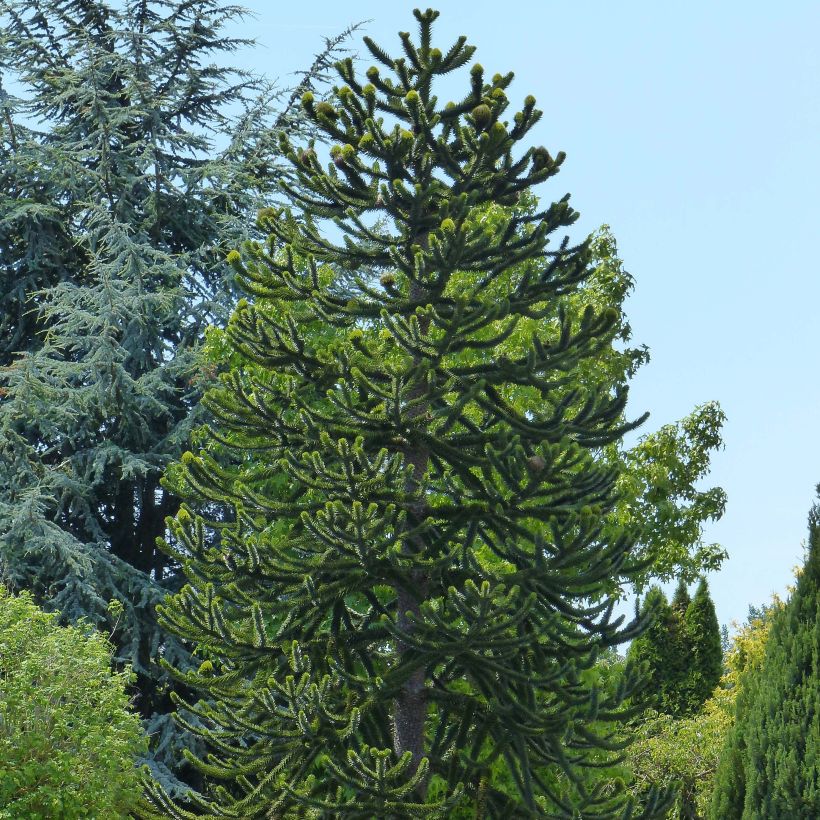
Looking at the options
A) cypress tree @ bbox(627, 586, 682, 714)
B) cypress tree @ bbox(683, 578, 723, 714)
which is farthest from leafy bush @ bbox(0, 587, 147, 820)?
cypress tree @ bbox(683, 578, 723, 714)

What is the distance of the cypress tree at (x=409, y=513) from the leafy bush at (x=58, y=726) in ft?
11.8

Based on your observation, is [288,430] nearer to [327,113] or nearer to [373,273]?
[327,113]

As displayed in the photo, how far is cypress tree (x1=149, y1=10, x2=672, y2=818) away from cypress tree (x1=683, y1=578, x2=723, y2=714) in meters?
16.2

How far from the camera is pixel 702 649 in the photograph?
25438 mm

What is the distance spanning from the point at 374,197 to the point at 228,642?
165 inches

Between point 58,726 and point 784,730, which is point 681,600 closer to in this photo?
point 58,726

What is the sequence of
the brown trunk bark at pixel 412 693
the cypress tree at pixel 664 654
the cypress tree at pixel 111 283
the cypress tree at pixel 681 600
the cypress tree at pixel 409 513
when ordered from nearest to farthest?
A: the cypress tree at pixel 409 513 < the brown trunk bark at pixel 412 693 < the cypress tree at pixel 111 283 < the cypress tree at pixel 664 654 < the cypress tree at pixel 681 600

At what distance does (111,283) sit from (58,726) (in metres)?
9.77

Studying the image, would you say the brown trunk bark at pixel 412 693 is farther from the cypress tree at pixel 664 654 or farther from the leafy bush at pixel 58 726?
the cypress tree at pixel 664 654

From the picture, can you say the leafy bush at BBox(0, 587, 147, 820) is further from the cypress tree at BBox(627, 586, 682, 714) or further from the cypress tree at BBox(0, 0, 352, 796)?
the cypress tree at BBox(627, 586, 682, 714)

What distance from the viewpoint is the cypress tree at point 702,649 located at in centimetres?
2525

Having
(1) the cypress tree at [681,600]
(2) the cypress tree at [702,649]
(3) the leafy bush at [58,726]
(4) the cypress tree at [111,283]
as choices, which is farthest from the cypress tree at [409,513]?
(1) the cypress tree at [681,600]

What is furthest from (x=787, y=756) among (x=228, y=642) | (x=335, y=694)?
(x=228, y=642)

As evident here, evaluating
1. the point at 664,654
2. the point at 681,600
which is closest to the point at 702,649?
the point at 664,654
